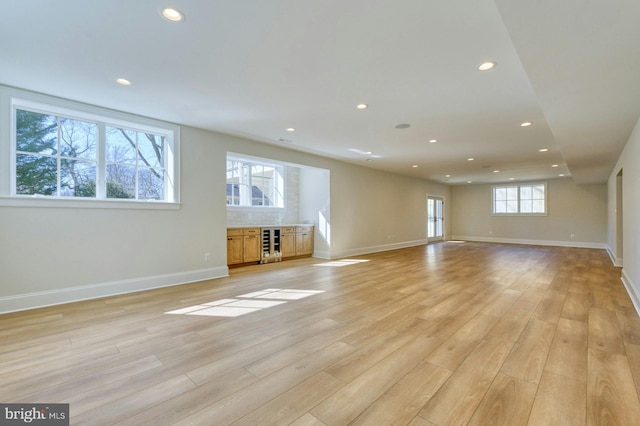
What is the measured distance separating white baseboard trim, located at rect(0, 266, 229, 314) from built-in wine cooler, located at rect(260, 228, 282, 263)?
1631 mm

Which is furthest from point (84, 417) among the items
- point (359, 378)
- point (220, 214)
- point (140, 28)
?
point (220, 214)

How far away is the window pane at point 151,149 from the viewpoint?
4.44 meters

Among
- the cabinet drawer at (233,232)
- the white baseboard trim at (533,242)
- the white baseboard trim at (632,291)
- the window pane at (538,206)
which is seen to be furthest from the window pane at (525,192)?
the cabinet drawer at (233,232)

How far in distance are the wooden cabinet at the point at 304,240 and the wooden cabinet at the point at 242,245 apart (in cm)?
117

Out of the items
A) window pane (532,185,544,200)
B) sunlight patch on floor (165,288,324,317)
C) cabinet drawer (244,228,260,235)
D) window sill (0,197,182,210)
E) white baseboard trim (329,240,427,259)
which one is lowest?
sunlight patch on floor (165,288,324,317)

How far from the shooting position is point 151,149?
4.54 m

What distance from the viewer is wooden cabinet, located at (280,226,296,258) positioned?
273 inches

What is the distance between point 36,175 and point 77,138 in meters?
0.68

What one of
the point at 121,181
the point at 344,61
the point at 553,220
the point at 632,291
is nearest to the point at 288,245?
the point at 121,181

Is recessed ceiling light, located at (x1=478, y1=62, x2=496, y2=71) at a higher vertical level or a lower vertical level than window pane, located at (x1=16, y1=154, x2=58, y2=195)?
higher

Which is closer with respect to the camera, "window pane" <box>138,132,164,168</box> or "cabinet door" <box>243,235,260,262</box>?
"window pane" <box>138,132,164,168</box>

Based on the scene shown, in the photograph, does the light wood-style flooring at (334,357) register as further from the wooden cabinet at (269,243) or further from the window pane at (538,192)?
the window pane at (538,192)

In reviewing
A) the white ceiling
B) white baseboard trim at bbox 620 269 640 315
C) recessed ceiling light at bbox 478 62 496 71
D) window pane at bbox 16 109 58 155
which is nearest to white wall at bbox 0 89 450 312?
window pane at bbox 16 109 58 155

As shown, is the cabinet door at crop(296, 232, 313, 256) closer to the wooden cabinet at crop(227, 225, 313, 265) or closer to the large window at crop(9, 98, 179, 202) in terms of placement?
the wooden cabinet at crop(227, 225, 313, 265)
